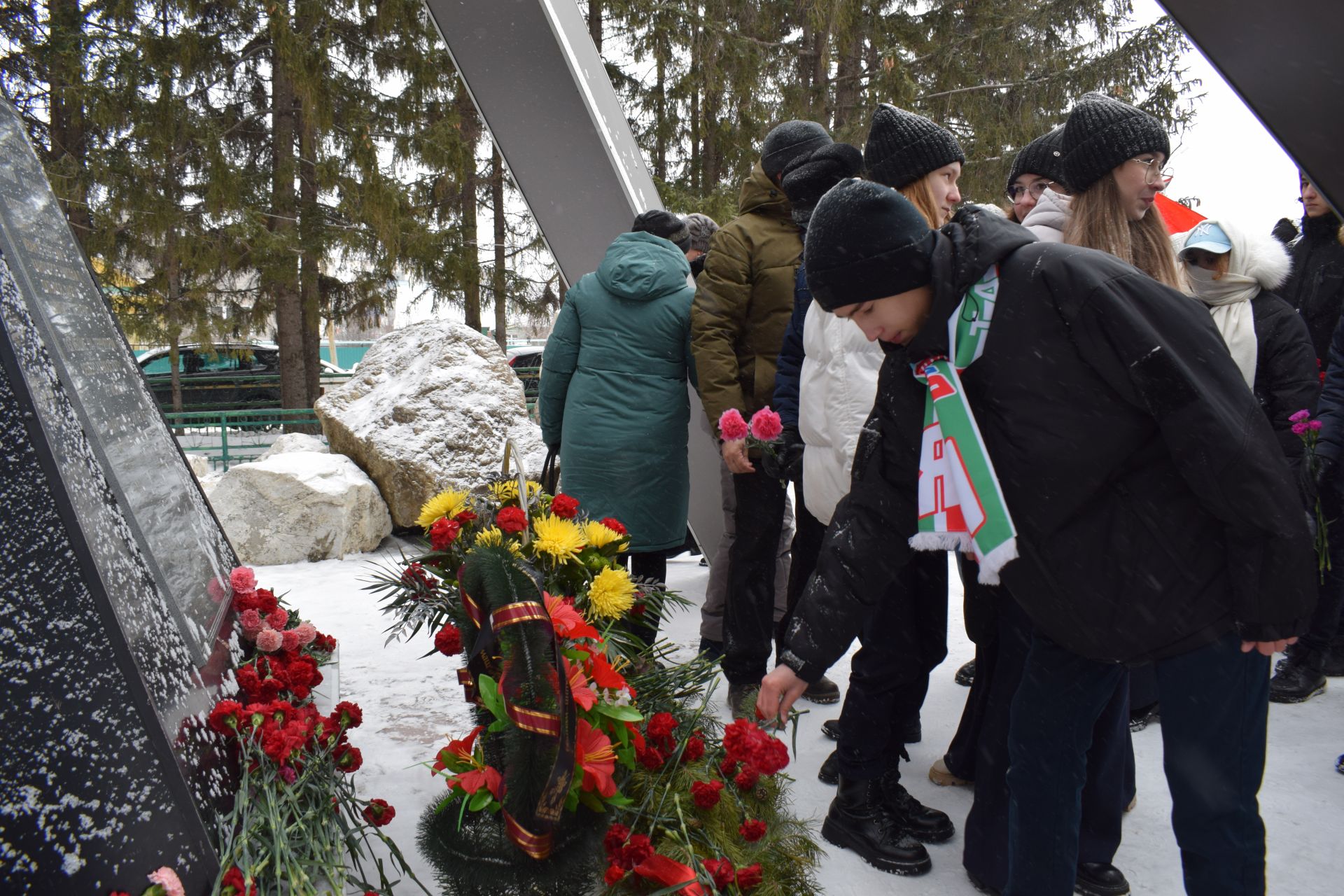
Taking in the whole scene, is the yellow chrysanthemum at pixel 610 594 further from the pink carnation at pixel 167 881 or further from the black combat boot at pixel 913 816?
the pink carnation at pixel 167 881

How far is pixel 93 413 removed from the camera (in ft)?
6.51

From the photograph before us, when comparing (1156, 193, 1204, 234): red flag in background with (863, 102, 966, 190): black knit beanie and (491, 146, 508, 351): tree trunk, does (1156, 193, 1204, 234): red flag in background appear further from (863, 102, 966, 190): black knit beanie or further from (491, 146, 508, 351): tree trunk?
(491, 146, 508, 351): tree trunk

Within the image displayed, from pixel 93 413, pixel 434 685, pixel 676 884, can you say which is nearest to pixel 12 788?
pixel 93 413

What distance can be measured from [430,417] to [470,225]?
725 cm

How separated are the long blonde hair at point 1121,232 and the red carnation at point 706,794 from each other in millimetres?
1421

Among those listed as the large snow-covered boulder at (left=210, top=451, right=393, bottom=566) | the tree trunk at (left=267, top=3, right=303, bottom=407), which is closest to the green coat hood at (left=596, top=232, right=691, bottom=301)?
the large snow-covered boulder at (left=210, top=451, right=393, bottom=566)

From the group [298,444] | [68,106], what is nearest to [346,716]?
[298,444]

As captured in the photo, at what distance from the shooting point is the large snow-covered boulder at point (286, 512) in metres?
5.43

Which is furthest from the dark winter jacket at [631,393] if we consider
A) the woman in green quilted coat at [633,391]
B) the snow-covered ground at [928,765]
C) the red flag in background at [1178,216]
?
the red flag in background at [1178,216]

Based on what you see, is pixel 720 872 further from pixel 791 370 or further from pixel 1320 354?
pixel 1320 354

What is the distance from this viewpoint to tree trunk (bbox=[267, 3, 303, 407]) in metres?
11.0

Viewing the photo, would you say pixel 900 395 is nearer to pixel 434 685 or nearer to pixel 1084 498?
pixel 1084 498

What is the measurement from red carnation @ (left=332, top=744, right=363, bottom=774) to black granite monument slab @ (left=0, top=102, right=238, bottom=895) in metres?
0.38

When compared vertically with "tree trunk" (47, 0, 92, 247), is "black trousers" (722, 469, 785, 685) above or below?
below
